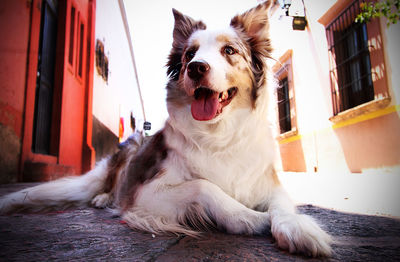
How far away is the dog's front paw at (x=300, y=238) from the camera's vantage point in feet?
2.34

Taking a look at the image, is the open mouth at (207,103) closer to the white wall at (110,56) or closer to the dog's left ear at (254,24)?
the dog's left ear at (254,24)

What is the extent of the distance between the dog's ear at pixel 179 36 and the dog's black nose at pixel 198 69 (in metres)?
0.50

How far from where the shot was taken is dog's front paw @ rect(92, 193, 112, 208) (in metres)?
1.82

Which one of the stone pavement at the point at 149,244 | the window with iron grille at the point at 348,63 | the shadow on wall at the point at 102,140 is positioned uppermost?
the window with iron grille at the point at 348,63

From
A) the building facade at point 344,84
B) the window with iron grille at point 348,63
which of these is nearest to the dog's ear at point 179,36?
the building facade at point 344,84

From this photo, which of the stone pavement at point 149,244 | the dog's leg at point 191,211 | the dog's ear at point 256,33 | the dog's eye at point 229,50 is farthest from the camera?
the dog's ear at point 256,33

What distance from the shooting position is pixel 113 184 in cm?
207

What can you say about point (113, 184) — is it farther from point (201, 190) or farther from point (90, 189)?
point (201, 190)

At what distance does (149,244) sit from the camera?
81 cm

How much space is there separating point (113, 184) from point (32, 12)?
2098 millimetres

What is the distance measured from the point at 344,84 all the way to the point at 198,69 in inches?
136

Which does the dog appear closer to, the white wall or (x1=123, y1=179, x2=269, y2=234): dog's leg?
(x1=123, y1=179, x2=269, y2=234): dog's leg

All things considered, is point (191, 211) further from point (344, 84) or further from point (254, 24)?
point (344, 84)

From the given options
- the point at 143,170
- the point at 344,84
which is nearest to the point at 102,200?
the point at 143,170
